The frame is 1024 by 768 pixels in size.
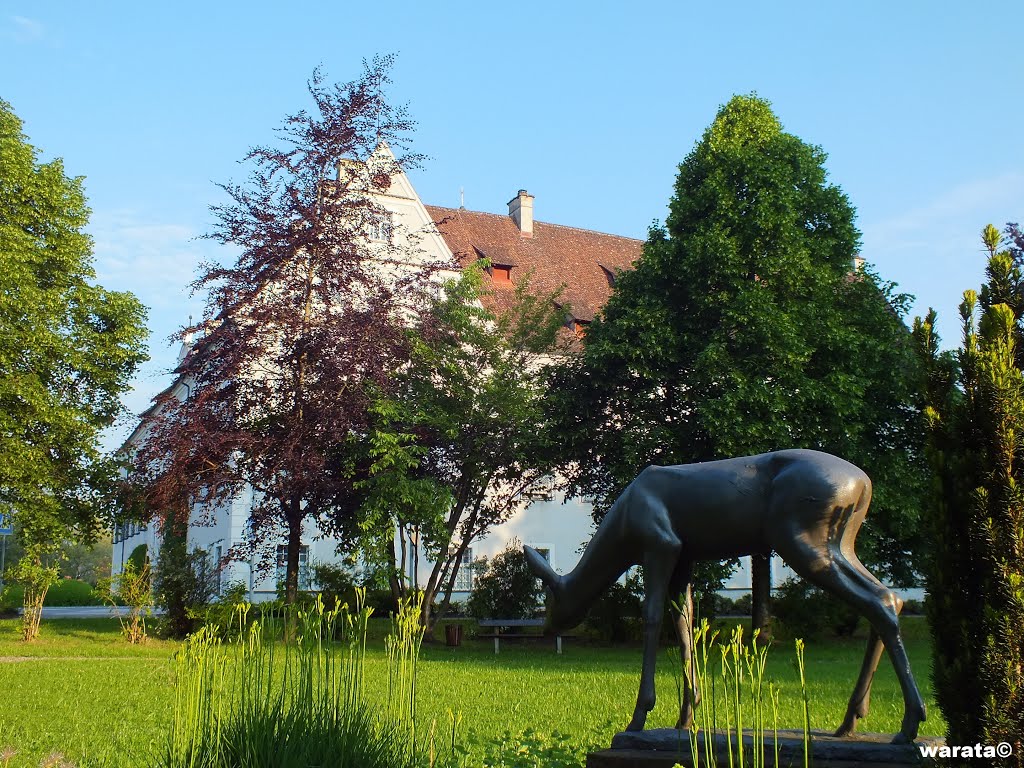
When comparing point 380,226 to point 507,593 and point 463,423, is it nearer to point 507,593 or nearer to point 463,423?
point 463,423

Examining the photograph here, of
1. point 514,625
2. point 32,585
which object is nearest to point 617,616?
point 514,625

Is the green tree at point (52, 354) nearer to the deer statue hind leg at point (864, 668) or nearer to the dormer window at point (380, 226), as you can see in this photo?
the dormer window at point (380, 226)

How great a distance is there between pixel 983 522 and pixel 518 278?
31826 mm

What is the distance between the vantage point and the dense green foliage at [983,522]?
11.9ft

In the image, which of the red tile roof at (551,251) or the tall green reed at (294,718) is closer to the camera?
the tall green reed at (294,718)

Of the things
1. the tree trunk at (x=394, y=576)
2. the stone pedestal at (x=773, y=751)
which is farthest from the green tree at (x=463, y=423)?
the stone pedestal at (x=773, y=751)

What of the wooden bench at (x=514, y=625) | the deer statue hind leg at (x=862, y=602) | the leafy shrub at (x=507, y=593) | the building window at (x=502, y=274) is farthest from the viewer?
the building window at (x=502, y=274)

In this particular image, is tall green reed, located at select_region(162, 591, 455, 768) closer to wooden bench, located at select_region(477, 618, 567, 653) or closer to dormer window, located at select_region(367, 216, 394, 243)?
dormer window, located at select_region(367, 216, 394, 243)

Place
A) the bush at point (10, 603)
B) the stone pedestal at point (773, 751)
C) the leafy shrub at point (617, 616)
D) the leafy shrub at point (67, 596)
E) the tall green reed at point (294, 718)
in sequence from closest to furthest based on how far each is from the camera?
the tall green reed at point (294, 718) → the stone pedestal at point (773, 751) → the leafy shrub at point (617, 616) → the bush at point (10, 603) → the leafy shrub at point (67, 596)

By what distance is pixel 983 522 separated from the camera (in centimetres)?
374

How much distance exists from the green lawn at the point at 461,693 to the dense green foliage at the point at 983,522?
0.98 metres

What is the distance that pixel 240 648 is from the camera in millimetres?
4945

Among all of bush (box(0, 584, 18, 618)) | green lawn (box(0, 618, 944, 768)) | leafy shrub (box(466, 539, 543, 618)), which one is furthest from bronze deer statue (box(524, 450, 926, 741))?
bush (box(0, 584, 18, 618))

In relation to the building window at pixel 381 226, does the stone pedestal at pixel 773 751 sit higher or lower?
lower
